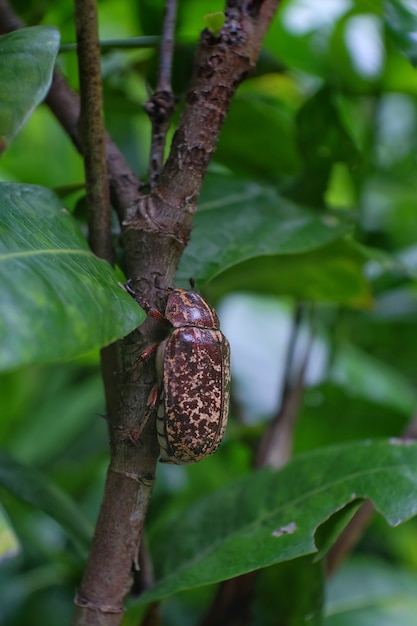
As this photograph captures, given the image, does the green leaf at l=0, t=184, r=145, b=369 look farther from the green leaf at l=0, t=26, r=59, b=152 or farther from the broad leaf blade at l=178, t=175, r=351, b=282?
the broad leaf blade at l=178, t=175, r=351, b=282

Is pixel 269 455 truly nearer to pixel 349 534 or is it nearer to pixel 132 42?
pixel 349 534

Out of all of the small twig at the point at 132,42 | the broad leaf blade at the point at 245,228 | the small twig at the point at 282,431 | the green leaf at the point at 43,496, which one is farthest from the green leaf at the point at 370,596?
the small twig at the point at 132,42

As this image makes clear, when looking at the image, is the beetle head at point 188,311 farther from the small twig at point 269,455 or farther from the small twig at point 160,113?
the small twig at point 269,455

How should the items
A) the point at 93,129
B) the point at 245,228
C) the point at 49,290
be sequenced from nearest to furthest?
the point at 49,290 → the point at 93,129 → the point at 245,228

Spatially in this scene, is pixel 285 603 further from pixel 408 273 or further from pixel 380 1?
pixel 380 1

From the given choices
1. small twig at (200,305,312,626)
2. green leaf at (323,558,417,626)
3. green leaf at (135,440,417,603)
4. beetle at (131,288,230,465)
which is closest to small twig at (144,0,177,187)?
beetle at (131,288,230,465)

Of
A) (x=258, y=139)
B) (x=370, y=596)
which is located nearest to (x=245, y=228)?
(x=258, y=139)
